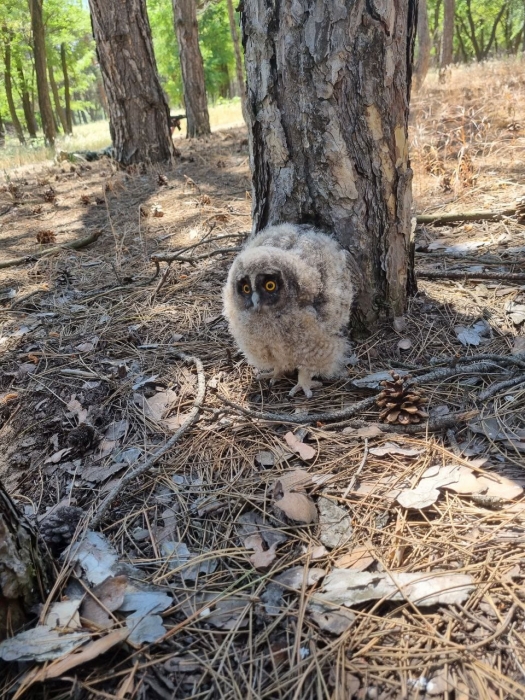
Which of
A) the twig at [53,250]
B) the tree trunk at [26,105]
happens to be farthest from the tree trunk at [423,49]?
the tree trunk at [26,105]

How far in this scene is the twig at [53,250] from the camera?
193 inches

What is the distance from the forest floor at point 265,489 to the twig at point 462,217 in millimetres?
146

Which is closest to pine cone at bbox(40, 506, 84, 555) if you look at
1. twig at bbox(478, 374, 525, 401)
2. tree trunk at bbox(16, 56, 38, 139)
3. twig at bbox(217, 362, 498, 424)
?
twig at bbox(217, 362, 498, 424)

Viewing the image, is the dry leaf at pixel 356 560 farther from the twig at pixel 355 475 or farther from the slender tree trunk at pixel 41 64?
the slender tree trunk at pixel 41 64

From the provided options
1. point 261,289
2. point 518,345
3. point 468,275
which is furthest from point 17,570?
point 468,275

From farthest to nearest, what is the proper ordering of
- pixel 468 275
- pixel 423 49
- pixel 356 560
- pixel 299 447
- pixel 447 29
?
pixel 447 29 < pixel 423 49 < pixel 468 275 < pixel 299 447 < pixel 356 560

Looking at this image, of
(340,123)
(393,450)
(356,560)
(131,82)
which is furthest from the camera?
(131,82)

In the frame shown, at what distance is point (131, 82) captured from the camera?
25.3ft

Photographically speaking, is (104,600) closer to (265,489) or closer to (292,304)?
(265,489)

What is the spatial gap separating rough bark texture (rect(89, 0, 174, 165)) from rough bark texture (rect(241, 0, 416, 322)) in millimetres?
5922

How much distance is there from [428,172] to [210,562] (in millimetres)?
5640

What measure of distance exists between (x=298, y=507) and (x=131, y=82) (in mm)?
8029

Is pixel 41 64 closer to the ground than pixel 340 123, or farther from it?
farther from it

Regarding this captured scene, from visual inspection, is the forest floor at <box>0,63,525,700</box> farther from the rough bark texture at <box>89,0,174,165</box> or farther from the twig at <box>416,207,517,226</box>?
the rough bark texture at <box>89,0,174,165</box>
